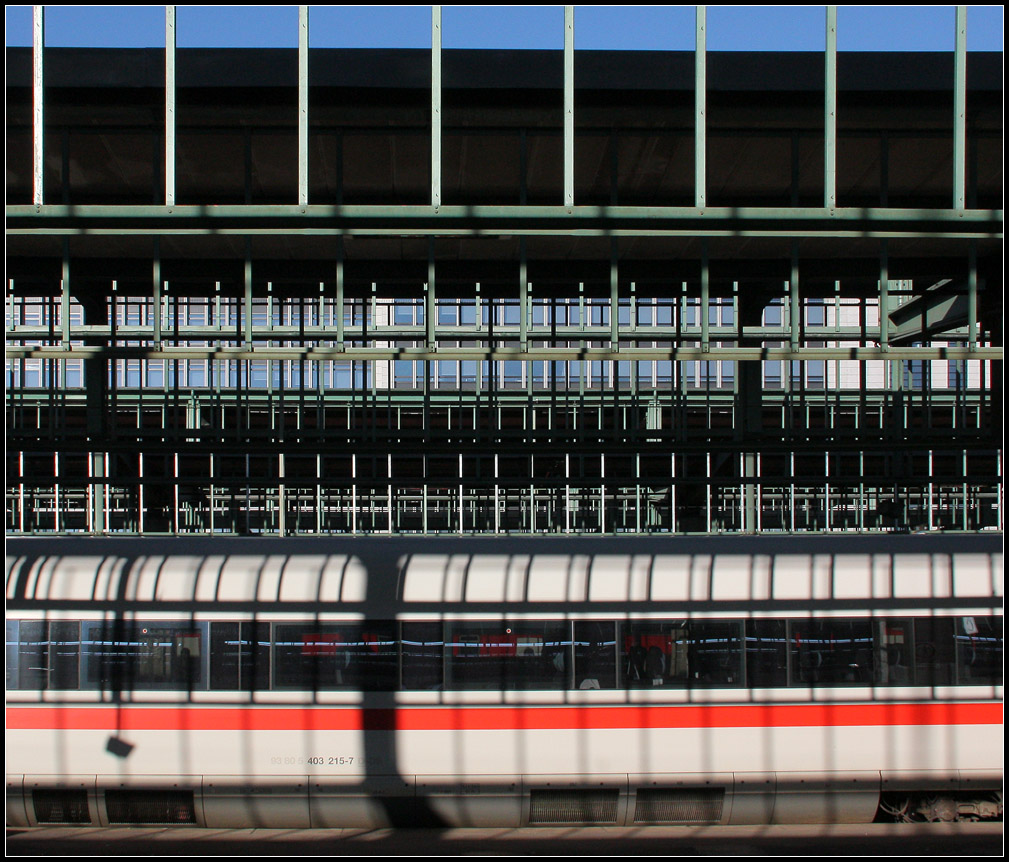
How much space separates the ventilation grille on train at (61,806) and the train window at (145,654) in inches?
41.5

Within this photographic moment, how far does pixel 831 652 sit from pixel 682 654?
1.37 m

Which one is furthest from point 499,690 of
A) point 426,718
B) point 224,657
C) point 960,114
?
A: point 960,114

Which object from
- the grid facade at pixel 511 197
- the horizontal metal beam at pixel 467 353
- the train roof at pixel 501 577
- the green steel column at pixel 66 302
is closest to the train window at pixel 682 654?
the train roof at pixel 501 577

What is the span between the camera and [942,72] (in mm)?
8711

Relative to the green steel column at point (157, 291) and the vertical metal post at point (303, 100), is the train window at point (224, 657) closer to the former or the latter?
the green steel column at point (157, 291)

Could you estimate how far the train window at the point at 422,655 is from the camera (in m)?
7.62

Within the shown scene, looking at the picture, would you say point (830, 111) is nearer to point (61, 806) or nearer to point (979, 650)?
point (979, 650)

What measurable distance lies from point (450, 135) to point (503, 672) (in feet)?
19.7

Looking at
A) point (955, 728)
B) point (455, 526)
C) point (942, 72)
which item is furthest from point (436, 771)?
point (455, 526)

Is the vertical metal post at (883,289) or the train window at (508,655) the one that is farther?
the vertical metal post at (883,289)

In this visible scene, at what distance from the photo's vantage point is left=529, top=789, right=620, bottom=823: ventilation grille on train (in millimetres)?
7648

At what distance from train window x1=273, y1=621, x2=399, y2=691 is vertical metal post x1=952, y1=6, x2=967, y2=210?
6436 mm

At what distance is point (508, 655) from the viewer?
7691 millimetres

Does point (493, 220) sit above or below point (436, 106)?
below
